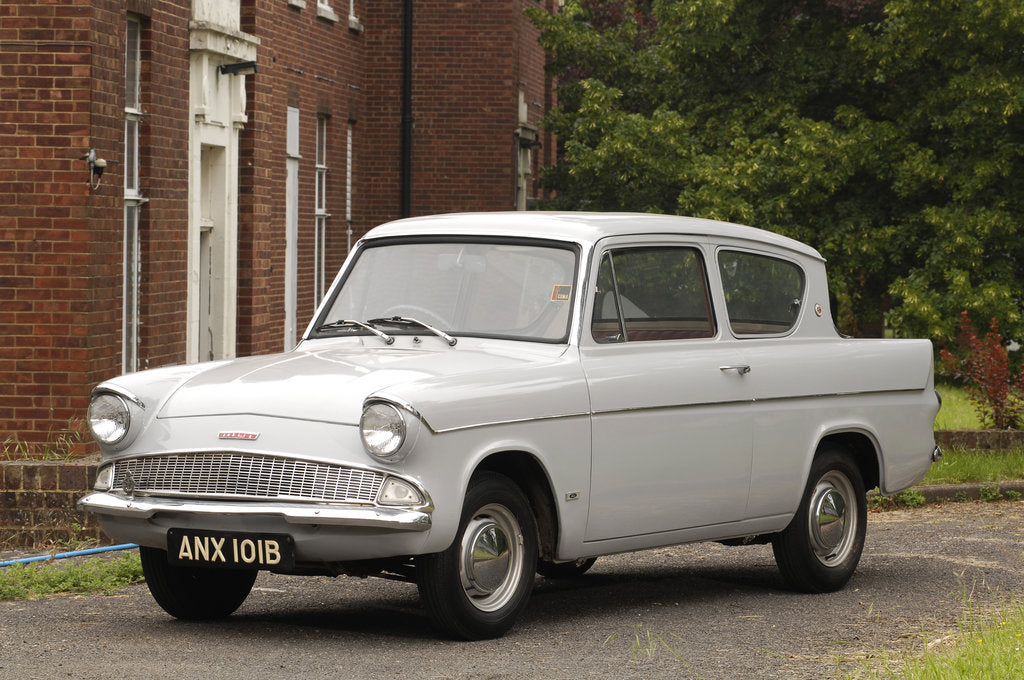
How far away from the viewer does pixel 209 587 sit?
25.1 feet

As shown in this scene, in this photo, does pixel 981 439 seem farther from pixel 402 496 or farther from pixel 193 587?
pixel 402 496

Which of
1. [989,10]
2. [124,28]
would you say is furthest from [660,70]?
[124,28]

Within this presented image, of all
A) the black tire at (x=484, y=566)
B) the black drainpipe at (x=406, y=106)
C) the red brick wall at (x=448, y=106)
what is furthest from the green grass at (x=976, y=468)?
the black drainpipe at (x=406, y=106)

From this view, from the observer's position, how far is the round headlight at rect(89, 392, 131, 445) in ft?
23.4

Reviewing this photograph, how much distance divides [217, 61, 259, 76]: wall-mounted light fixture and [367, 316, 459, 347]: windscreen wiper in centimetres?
791

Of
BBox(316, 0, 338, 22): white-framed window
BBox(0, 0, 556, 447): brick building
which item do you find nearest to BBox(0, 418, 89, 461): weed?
BBox(0, 0, 556, 447): brick building

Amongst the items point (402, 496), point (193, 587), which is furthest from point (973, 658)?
point (193, 587)

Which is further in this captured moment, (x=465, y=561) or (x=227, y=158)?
(x=227, y=158)

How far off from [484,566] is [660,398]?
1381 millimetres

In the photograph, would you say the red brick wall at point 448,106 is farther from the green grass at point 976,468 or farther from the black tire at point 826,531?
the black tire at point 826,531

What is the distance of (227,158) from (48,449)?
5118 millimetres

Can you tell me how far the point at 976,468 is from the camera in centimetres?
1393

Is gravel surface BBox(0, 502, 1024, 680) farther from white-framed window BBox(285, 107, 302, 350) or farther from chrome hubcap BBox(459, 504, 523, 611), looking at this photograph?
white-framed window BBox(285, 107, 302, 350)

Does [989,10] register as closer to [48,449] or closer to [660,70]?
[660,70]
